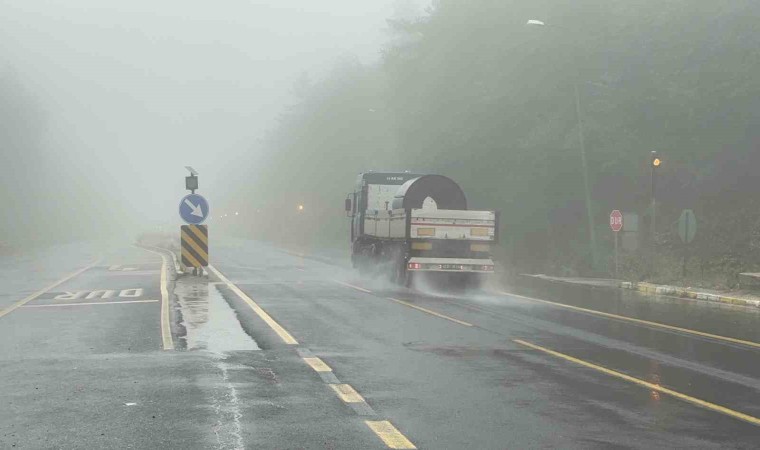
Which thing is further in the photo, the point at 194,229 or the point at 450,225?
the point at 194,229

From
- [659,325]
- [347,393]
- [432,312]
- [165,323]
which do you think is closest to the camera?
[347,393]

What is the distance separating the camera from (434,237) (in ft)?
73.7

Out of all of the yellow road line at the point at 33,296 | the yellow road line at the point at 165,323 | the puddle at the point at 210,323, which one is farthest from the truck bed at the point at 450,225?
the yellow road line at the point at 33,296

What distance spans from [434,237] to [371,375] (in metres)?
13.3

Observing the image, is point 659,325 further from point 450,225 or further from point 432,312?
point 450,225

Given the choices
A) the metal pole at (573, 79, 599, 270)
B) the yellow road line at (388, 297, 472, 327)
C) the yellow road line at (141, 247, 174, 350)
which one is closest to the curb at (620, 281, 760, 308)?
the metal pole at (573, 79, 599, 270)

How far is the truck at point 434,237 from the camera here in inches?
880

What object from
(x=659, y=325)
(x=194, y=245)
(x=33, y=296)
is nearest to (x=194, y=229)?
(x=194, y=245)

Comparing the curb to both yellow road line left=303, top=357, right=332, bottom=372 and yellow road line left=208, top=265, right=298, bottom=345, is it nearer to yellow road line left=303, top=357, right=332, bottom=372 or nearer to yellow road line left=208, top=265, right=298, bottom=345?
yellow road line left=208, top=265, right=298, bottom=345

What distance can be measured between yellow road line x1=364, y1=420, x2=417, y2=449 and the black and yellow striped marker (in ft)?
57.8

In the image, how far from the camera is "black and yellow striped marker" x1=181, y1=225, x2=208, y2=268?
2384 cm

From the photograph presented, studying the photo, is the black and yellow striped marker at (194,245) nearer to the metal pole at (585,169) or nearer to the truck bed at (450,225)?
the truck bed at (450,225)

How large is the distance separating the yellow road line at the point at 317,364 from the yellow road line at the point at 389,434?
8.61 feet

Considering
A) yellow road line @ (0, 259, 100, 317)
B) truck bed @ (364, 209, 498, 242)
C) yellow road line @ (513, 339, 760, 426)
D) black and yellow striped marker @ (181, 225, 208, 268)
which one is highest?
truck bed @ (364, 209, 498, 242)
